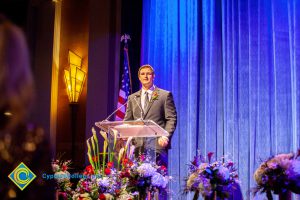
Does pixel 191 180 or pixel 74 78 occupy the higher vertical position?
pixel 74 78

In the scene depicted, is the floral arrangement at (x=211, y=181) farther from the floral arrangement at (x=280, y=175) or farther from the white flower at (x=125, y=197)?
the white flower at (x=125, y=197)

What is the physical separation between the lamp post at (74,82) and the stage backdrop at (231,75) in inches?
47.3

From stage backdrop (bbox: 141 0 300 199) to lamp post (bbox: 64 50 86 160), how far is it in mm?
1203

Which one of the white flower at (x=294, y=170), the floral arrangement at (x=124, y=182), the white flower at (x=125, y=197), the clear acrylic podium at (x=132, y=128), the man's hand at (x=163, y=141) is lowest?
the white flower at (x=125, y=197)

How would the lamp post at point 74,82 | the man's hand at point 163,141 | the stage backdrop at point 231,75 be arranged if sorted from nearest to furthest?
the man's hand at point 163,141
the stage backdrop at point 231,75
the lamp post at point 74,82

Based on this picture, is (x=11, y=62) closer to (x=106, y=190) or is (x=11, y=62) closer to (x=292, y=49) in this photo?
(x=106, y=190)

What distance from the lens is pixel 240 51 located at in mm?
5371

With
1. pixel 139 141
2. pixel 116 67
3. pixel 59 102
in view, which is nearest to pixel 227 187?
pixel 139 141

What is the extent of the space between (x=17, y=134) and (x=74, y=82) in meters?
5.95

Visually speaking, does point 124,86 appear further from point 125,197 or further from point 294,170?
point 294,170

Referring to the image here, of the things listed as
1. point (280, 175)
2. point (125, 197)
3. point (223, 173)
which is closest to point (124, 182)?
point (125, 197)

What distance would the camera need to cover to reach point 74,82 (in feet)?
22.4

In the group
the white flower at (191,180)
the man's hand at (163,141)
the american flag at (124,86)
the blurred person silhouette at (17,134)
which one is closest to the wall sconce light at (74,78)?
the american flag at (124,86)

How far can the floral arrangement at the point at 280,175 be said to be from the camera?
3007mm
